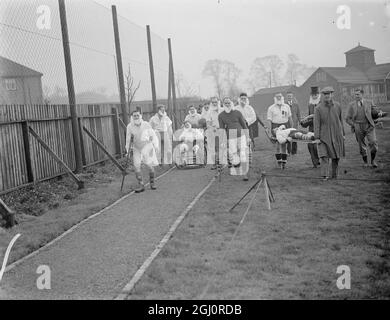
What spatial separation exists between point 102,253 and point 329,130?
270 inches

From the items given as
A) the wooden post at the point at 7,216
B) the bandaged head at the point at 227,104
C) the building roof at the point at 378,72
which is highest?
the building roof at the point at 378,72

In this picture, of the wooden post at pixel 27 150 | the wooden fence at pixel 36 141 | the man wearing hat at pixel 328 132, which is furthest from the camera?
the wooden post at pixel 27 150

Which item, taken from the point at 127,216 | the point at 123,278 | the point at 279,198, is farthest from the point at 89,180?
the point at 123,278

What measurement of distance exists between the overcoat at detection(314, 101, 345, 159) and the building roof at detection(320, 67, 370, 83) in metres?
59.2

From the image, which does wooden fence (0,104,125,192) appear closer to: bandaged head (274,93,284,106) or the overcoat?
bandaged head (274,93,284,106)

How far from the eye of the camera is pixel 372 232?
6742mm

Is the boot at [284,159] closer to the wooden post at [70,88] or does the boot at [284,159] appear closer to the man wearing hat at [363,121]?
the man wearing hat at [363,121]

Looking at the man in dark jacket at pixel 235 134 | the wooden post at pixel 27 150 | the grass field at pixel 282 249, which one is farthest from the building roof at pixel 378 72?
the wooden post at pixel 27 150

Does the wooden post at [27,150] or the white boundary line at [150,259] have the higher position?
the wooden post at [27,150]

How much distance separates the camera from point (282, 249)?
6199mm

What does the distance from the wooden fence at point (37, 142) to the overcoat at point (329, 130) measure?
7057mm

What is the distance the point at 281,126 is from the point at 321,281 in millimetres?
9077

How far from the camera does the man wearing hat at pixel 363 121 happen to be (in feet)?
→ 41.3
